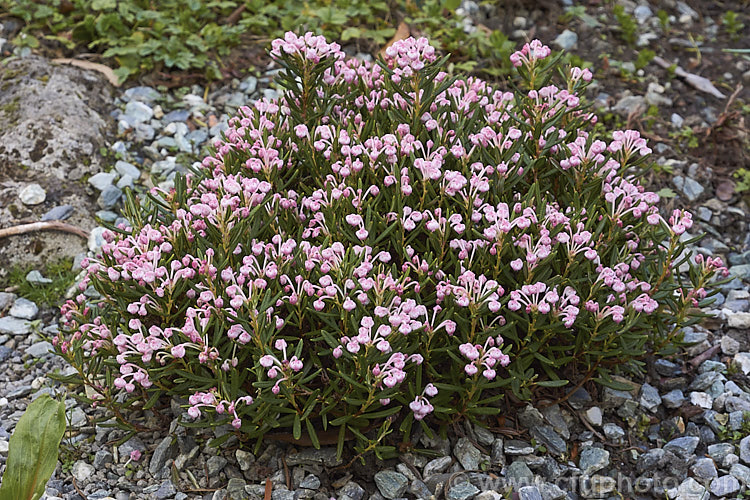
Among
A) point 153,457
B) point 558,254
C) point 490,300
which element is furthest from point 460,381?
point 153,457

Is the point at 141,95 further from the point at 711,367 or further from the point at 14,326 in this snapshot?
the point at 711,367

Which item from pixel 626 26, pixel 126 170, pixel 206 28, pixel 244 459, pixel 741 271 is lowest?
pixel 741 271

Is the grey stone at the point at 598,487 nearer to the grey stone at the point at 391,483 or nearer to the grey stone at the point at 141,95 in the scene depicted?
the grey stone at the point at 391,483

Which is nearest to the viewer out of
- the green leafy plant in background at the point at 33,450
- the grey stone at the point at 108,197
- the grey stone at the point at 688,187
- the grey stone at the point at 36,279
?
the green leafy plant in background at the point at 33,450

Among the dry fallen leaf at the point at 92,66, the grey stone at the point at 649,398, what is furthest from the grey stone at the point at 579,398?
the dry fallen leaf at the point at 92,66

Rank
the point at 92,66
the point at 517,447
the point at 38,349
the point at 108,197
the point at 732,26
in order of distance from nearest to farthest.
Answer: the point at 517,447 < the point at 38,349 < the point at 108,197 < the point at 92,66 < the point at 732,26

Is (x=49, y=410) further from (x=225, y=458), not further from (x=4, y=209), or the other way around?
(x=4, y=209)

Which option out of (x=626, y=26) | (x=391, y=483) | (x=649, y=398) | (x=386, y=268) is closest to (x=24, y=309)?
(x=386, y=268)
